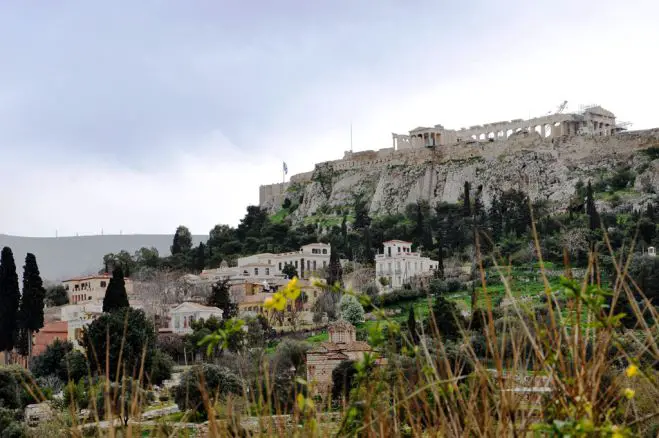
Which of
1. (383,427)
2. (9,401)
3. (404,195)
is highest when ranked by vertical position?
(404,195)

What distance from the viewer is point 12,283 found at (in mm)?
36969

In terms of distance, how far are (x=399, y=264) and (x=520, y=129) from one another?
24.6m

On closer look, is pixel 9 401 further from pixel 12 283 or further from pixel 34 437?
pixel 12 283

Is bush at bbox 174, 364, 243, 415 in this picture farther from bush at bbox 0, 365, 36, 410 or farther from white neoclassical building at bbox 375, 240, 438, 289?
white neoclassical building at bbox 375, 240, 438, 289

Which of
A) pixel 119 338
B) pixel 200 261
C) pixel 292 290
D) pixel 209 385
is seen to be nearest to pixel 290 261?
pixel 200 261

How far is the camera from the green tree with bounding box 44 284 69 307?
52938 mm

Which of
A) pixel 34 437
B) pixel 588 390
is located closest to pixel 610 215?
pixel 34 437

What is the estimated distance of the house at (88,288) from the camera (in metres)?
51.1

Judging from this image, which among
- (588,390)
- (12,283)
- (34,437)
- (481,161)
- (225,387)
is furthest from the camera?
(481,161)

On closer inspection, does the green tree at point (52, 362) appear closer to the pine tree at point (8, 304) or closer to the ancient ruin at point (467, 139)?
the pine tree at point (8, 304)

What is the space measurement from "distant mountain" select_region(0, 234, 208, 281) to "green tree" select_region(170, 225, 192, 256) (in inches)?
203

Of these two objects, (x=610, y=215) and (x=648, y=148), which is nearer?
(x=610, y=215)

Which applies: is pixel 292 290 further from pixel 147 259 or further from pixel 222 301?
pixel 147 259

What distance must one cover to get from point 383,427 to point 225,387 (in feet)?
63.6
